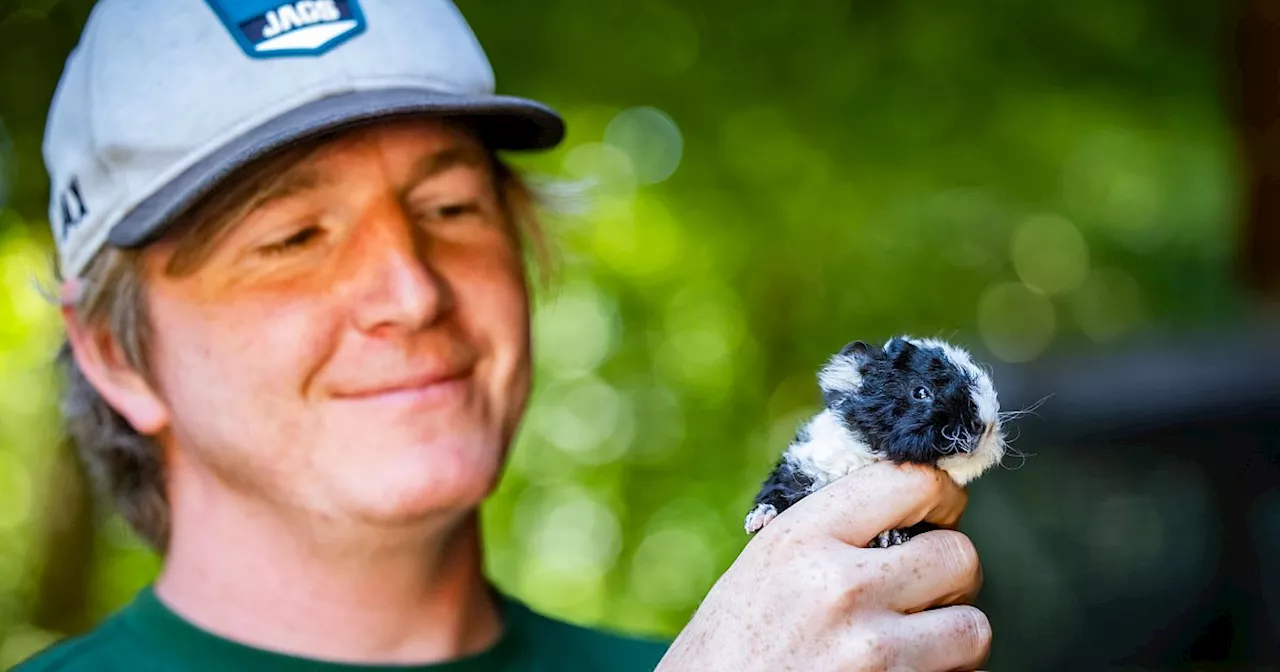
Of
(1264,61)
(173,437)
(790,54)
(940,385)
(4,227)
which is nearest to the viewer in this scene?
(940,385)

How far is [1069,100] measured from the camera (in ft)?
27.1

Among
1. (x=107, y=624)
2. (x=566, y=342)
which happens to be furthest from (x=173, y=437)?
(x=566, y=342)

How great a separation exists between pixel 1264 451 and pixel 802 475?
3565mm

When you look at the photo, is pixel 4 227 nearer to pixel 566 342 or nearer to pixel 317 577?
pixel 566 342

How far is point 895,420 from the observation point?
1.85m

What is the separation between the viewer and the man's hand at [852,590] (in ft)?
6.05

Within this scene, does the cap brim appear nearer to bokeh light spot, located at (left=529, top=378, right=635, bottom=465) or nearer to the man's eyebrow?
the man's eyebrow

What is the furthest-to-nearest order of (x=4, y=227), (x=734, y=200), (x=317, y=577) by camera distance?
(x=734, y=200)
(x=4, y=227)
(x=317, y=577)

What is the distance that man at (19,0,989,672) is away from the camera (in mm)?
2482

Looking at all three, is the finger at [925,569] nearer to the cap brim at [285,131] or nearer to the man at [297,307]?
the man at [297,307]

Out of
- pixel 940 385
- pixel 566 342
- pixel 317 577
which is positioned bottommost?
pixel 566 342

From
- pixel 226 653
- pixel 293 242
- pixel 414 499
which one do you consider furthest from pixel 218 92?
pixel 226 653

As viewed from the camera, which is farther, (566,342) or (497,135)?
(566,342)

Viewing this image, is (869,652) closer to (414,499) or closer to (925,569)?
(925,569)
